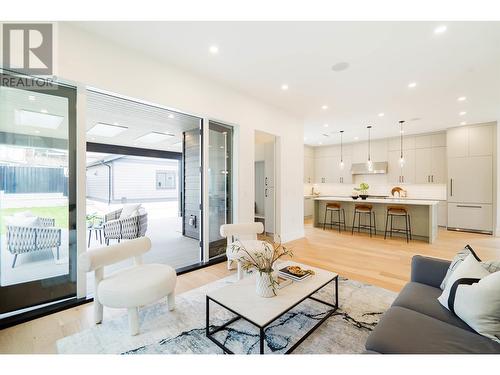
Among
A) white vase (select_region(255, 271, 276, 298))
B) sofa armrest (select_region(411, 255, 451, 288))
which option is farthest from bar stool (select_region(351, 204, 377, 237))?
white vase (select_region(255, 271, 276, 298))

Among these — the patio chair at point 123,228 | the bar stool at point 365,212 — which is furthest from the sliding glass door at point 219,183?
the bar stool at point 365,212

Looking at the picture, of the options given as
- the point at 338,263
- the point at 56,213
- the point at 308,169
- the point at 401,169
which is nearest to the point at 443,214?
the point at 401,169

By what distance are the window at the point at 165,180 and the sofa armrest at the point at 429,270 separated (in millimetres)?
11086

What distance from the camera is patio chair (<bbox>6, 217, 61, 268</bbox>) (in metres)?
2.28

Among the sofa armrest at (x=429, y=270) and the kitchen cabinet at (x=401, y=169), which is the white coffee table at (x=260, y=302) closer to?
the sofa armrest at (x=429, y=270)

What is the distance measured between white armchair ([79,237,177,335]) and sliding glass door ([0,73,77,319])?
752mm

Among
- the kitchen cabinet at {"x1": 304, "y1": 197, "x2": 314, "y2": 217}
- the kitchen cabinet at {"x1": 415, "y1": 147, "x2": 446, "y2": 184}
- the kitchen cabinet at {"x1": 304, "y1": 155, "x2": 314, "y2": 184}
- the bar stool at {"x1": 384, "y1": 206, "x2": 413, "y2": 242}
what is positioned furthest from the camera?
the kitchen cabinet at {"x1": 304, "y1": 155, "x2": 314, "y2": 184}

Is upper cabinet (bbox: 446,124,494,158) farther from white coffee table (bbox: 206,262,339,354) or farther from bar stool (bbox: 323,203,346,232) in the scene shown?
white coffee table (bbox: 206,262,339,354)

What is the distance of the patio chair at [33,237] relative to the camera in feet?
7.49

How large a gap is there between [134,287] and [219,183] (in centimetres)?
241
